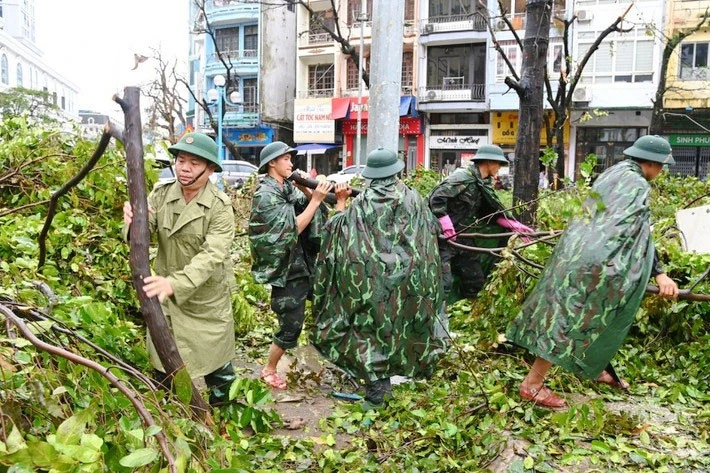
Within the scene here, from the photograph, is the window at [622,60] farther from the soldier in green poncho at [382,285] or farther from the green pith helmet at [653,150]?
the soldier in green poncho at [382,285]

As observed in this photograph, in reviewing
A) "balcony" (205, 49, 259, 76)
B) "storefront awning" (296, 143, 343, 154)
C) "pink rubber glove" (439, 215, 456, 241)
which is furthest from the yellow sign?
"pink rubber glove" (439, 215, 456, 241)

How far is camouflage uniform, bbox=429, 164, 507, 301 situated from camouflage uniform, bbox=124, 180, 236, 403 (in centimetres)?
220

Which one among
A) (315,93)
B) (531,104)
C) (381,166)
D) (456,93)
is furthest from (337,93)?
(381,166)

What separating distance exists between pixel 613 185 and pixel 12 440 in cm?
346

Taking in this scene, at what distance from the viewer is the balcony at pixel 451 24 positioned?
3109 cm

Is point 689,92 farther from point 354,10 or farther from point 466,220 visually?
point 466,220

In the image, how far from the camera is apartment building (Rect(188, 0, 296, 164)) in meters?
37.5

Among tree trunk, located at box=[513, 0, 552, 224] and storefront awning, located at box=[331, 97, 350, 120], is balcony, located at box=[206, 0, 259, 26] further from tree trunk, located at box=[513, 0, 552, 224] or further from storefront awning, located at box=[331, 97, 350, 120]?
tree trunk, located at box=[513, 0, 552, 224]

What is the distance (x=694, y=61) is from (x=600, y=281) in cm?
2749

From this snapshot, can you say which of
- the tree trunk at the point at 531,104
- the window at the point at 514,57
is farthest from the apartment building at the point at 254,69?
the tree trunk at the point at 531,104

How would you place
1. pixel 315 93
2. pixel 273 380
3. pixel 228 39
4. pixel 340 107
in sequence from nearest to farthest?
pixel 273 380
pixel 340 107
pixel 315 93
pixel 228 39

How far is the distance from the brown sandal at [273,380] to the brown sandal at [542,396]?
5.90 feet

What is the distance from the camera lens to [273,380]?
16.6 ft

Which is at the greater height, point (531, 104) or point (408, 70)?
Result: point (408, 70)
